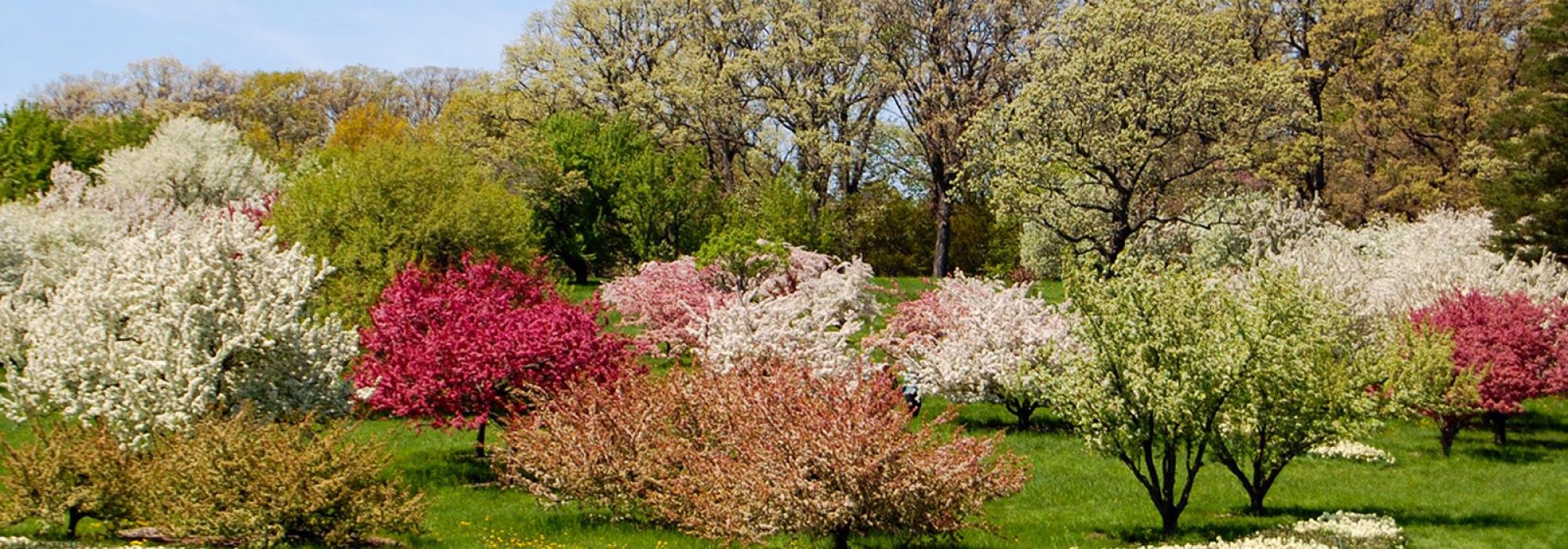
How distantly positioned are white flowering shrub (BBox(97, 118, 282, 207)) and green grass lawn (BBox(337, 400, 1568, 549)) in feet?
76.8

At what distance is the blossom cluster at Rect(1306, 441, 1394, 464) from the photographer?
84.1 ft

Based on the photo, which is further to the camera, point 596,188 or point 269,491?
point 596,188

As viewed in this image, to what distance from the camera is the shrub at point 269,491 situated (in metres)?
16.3

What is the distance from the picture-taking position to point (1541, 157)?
4056cm

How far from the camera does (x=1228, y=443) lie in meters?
17.8

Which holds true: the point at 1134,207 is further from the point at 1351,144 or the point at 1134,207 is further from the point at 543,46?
the point at 543,46

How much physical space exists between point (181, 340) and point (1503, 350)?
2513 cm

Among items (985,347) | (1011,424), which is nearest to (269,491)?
(985,347)

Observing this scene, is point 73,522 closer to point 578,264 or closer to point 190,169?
point 190,169

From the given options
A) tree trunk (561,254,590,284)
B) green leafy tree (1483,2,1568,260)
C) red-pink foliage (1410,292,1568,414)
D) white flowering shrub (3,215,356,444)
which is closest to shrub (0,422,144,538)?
white flowering shrub (3,215,356,444)

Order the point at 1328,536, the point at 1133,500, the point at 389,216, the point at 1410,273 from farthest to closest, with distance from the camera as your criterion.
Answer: the point at 389,216 → the point at 1410,273 → the point at 1133,500 → the point at 1328,536

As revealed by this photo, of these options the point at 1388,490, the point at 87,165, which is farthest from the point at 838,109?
the point at 1388,490

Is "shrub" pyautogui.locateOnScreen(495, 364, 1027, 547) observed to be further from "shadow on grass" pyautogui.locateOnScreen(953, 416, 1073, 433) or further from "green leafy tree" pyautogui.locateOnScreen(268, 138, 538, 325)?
"green leafy tree" pyautogui.locateOnScreen(268, 138, 538, 325)

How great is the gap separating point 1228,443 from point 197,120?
44.6 metres
